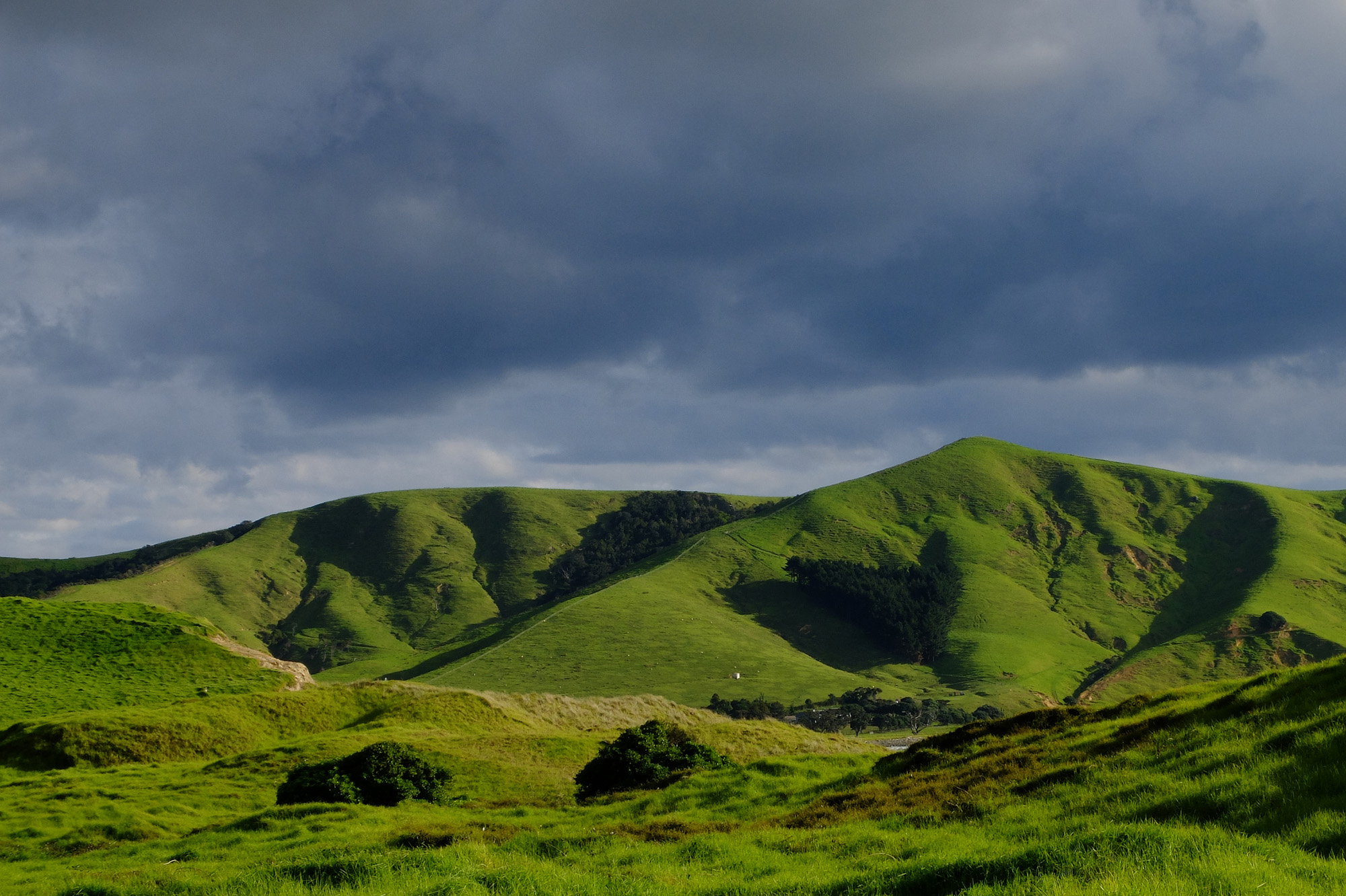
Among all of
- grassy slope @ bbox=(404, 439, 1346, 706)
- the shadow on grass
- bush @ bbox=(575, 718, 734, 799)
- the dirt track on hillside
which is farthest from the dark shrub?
the dirt track on hillside

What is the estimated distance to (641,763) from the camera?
106 feet

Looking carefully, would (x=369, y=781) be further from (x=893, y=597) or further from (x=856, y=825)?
(x=893, y=597)

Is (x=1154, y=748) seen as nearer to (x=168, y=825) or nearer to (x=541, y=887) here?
(x=541, y=887)

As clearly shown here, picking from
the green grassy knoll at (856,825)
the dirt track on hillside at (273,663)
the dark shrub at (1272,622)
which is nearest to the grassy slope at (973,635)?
the dark shrub at (1272,622)

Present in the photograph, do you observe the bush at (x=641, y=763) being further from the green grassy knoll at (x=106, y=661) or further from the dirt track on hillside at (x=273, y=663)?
the green grassy knoll at (x=106, y=661)

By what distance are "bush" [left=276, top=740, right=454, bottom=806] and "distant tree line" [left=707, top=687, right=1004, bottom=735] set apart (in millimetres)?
81169

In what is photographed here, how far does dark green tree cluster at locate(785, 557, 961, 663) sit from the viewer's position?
16850cm

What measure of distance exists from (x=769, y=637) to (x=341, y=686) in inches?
4422

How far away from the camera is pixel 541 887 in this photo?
11.7 m

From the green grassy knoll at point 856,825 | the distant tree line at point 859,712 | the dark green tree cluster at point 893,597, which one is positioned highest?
the green grassy knoll at point 856,825

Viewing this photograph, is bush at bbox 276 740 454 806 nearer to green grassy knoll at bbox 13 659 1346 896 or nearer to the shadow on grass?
green grassy knoll at bbox 13 659 1346 896

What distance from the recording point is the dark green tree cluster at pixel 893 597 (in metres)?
168

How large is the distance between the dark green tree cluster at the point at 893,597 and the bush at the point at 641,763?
143 meters

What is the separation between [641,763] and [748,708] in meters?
88.2
